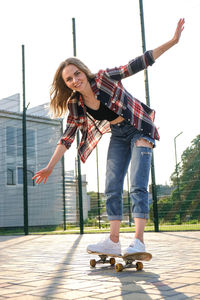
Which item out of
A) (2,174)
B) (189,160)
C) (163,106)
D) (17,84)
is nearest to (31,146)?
(2,174)

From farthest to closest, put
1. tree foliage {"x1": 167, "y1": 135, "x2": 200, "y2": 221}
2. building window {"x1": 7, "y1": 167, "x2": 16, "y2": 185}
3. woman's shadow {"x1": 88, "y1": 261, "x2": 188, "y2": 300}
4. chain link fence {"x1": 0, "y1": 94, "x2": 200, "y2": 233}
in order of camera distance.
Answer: building window {"x1": 7, "y1": 167, "x2": 16, "y2": 185} < chain link fence {"x1": 0, "y1": 94, "x2": 200, "y2": 233} < tree foliage {"x1": 167, "y1": 135, "x2": 200, "y2": 221} < woman's shadow {"x1": 88, "y1": 261, "x2": 188, "y2": 300}

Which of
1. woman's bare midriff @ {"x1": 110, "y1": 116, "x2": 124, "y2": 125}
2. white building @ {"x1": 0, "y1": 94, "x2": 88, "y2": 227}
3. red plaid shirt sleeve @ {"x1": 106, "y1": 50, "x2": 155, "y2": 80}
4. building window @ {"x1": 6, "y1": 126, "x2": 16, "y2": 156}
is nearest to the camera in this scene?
red plaid shirt sleeve @ {"x1": 106, "y1": 50, "x2": 155, "y2": 80}

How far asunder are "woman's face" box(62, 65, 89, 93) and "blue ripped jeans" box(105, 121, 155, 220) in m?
0.30

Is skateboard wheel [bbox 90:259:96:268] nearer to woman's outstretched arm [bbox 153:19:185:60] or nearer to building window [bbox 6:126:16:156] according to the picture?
woman's outstretched arm [bbox 153:19:185:60]

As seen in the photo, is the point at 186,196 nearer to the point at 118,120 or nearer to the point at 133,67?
the point at 118,120

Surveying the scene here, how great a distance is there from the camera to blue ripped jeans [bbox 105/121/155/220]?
215cm

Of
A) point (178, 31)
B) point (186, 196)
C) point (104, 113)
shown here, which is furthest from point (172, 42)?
point (186, 196)

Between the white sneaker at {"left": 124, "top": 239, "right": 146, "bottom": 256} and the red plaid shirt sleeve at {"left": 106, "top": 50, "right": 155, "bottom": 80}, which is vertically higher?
the red plaid shirt sleeve at {"left": 106, "top": 50, "right": 155, "bottom": 80}

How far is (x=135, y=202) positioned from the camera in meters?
2.15

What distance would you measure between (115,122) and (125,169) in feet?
0.94

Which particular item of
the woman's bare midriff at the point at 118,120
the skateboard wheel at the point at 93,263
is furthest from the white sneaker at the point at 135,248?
the woman's bare midriff at the point at 118,120

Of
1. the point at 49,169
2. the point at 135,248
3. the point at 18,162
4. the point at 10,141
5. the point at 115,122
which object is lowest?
the point at 135,248

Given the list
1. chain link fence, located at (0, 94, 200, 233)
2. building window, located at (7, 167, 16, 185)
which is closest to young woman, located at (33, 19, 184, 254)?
chain link fence, located at (0, 94, 200, 233)

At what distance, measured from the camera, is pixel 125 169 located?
2.37 meters
